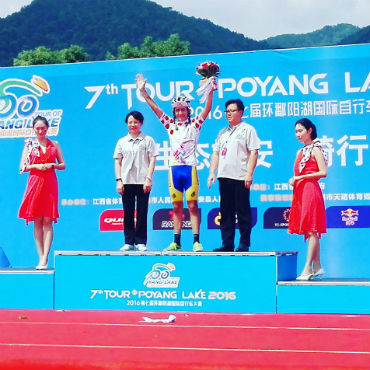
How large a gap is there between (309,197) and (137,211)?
1667 millimetres

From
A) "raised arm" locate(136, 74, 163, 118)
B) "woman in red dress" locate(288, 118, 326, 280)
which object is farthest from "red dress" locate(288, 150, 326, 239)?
"raised arm" locate(136, 74, 163, 118)

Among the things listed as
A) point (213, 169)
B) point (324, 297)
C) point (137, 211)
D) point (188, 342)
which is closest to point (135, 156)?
point (137, 211)

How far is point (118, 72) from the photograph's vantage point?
892 centimetres

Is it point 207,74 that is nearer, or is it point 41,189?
point 207,74

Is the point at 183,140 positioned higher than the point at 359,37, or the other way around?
the point at 359,37

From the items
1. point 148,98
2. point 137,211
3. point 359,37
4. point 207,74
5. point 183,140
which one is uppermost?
point 359,37

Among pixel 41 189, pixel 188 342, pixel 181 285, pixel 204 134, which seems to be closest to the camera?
pixel 188 342

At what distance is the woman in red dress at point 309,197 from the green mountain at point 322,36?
27686mm

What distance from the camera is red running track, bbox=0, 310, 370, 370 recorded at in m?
4.26

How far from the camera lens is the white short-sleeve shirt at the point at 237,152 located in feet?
24.2

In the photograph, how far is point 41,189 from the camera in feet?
26.3

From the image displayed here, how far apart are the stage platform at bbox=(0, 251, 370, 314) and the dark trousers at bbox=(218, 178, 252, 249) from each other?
29 centimetres

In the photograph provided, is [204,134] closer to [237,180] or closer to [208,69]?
[208,69]

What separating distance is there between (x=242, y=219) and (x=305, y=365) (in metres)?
3.34
